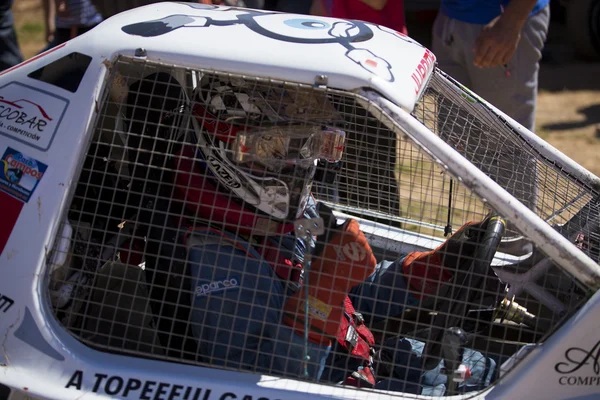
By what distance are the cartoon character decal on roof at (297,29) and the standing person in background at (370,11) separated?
131 centimetres

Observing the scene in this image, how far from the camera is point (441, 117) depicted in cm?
227

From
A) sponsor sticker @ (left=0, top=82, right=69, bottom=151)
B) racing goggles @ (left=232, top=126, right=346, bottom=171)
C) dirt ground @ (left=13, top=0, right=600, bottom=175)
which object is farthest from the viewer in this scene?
dirt ground @ (left=13, top=0, right=600, bottom=175)

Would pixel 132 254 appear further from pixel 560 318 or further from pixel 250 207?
pixel 560 318

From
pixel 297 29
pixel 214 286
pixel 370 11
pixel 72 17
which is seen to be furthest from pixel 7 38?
pixel 214 286

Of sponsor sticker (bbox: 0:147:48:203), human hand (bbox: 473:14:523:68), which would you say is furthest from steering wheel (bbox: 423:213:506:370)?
human hand (bbox: 473:14:523:68)

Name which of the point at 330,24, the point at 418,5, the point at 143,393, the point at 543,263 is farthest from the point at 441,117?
the point at 418,5

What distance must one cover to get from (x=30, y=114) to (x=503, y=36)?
2200mm

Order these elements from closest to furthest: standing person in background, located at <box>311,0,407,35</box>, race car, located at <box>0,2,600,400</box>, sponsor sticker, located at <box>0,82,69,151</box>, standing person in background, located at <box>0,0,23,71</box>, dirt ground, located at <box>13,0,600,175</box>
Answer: race car, located at <box>0,2,600,400</box> < sponsor sticker, located at <box>0,82,69,151</box> < standing person in background, located at <box>311,0,407,35</box> < standing person in background, located at <box>0,0,23,71</box> < dirt ground, located at <box>13,0,600,175</box>

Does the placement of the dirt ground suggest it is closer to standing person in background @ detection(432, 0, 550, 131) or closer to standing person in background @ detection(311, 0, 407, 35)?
standing person in background @ detection(432, 0, 550, 131)

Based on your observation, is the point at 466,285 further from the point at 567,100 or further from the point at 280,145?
the point at 567,100

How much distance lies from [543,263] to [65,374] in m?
1.59

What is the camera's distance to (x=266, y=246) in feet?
6.93

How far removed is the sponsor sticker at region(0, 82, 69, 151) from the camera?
1.89 metres

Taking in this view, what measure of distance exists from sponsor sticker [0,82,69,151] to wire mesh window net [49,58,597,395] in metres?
0.12
